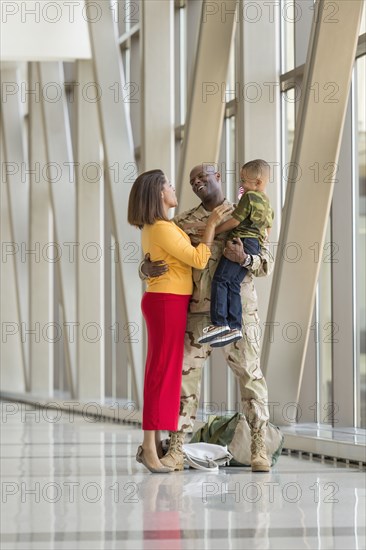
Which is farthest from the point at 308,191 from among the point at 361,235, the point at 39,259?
the point at 39,259

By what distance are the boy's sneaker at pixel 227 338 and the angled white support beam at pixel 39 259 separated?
41.5ft

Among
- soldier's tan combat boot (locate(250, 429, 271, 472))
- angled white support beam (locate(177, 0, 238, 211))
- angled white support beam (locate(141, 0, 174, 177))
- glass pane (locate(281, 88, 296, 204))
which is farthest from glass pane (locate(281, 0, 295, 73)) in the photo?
soldier's tan combat boot (locate(250, 429, 271, 472))

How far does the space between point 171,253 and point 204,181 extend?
53cm

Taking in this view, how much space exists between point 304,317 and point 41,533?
479cm

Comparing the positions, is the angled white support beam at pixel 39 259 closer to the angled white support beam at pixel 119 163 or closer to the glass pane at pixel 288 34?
the angled white support beam at pixel 119 163

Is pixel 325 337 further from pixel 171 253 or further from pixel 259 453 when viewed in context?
pixel 171 253

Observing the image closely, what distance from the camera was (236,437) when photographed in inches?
301

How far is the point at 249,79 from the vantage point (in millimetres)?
10461

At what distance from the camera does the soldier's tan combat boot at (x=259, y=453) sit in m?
7.30

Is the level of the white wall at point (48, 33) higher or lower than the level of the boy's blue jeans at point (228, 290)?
higher

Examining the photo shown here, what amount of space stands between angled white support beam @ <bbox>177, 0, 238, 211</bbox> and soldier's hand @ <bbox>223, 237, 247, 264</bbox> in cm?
459

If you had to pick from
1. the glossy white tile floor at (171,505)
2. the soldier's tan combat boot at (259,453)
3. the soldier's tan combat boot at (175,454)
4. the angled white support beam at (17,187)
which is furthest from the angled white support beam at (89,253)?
the soldier's tan combat boot at (259,453)

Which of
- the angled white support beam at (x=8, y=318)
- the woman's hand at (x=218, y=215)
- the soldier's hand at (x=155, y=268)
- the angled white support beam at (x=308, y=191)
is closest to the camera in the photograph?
the woman's hand at (x=218, y=215)

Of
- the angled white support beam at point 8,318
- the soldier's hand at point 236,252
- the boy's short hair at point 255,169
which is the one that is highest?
the boy's short hair at point 255,169
